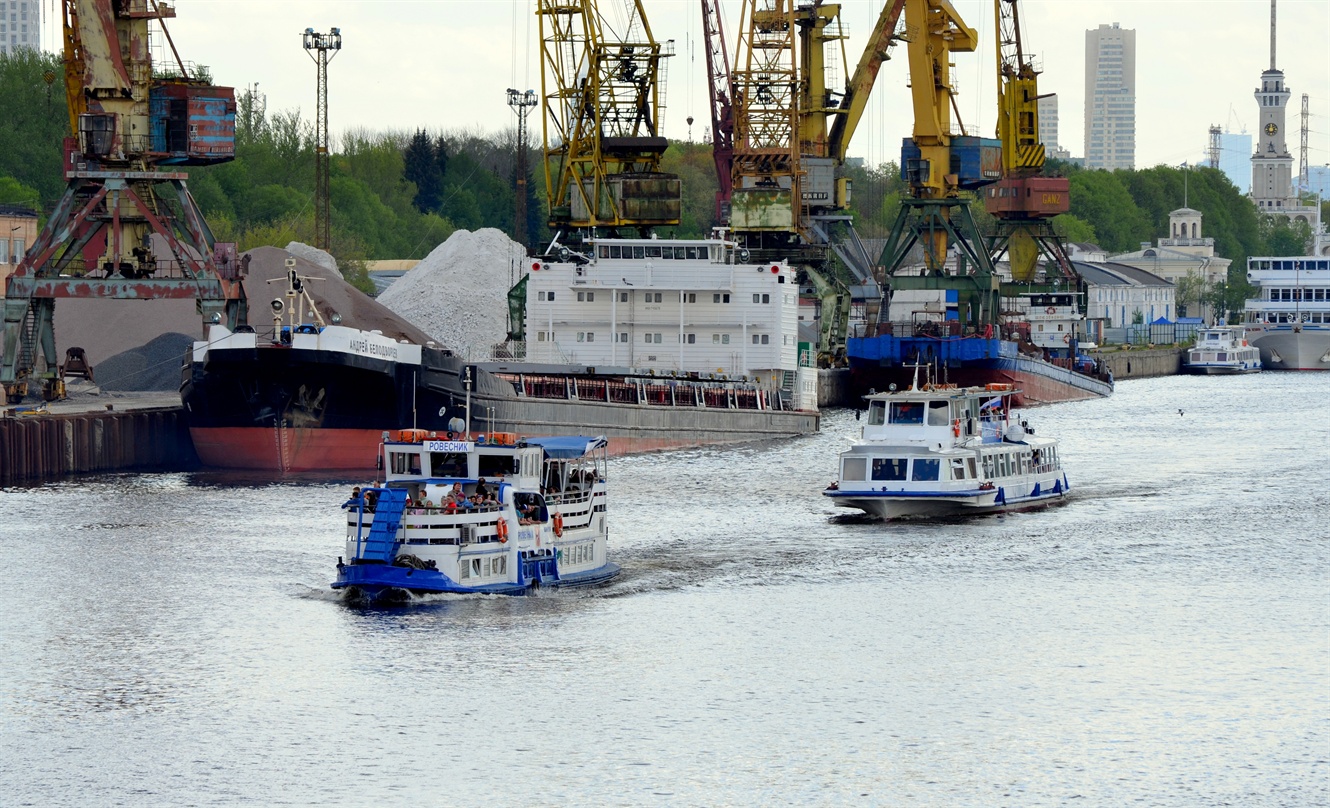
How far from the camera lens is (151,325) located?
96250 mm

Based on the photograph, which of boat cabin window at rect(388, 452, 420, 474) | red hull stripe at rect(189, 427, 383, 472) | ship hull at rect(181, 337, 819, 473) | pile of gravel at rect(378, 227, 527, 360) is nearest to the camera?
boat cabin window at rect(388, 452, 420, 474)

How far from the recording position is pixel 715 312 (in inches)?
3789

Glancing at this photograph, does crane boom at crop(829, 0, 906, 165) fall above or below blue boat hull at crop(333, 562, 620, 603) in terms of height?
above

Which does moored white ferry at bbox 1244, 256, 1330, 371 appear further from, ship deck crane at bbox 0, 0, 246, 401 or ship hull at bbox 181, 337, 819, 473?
ship deck crane at bbox 0, 0, 246, 401

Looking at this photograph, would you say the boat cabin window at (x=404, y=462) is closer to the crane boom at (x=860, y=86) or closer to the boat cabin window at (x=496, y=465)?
the boat cabin window at (x=496, y=465)

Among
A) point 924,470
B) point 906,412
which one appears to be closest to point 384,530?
point 906,412

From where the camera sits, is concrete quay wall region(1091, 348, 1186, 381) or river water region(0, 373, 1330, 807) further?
concrete quay wall region(1091, 348, 1186, 381)

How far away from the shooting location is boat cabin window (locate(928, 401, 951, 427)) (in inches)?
2532

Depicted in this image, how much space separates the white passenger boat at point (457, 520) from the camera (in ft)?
152

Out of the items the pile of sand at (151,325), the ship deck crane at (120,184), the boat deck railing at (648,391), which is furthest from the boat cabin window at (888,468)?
the pile of sand at (151,325)

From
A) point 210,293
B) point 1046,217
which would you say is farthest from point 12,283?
point 1046,217

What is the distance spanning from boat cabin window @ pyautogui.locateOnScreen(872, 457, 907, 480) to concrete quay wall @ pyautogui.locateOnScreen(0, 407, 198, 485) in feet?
90.2

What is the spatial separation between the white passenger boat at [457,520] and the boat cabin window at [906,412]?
57.4 feet

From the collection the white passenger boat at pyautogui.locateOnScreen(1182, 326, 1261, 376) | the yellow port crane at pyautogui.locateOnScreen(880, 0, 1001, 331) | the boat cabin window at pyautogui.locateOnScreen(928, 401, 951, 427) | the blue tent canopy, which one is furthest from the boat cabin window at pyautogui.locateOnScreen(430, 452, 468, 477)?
the white passenger boat at pyautogui.locateOnScreen(1182, 326, 1261, 376)
